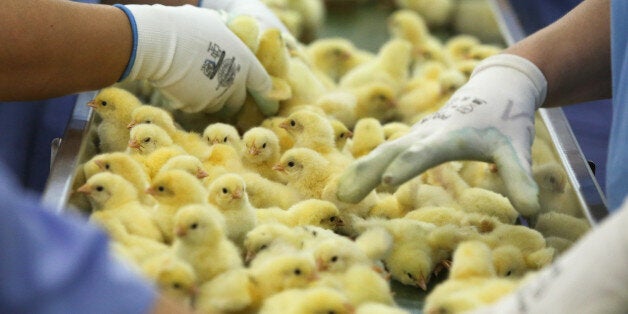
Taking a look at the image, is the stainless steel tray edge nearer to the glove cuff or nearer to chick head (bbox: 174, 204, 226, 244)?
the glove cuff

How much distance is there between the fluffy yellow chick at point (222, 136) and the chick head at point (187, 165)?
179 millimetres

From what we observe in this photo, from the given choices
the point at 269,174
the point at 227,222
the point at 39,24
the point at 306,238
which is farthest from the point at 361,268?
the point at 39,24

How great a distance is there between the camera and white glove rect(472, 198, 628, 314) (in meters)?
0.95

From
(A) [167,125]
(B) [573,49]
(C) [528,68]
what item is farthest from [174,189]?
(B) [573,49]

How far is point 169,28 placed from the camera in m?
1.80

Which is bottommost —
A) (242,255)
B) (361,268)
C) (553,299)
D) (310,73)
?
(310,73)

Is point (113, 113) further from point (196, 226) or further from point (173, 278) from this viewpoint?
point (173, 278)

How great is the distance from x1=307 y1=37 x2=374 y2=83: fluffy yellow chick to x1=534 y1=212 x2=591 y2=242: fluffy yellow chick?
1156 millimetres

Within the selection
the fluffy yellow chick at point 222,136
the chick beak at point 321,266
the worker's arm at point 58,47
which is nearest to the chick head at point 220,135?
the fluffy yellow chick at point 222,136

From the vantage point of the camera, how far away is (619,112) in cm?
149

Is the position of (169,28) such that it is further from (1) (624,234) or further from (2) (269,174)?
(1) (624,234)

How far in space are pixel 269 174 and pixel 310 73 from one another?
466 millimetres

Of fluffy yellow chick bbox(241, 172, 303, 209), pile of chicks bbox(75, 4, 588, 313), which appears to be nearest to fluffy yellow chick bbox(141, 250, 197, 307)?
pile of chicks bbox(75, 4, 588, 313)

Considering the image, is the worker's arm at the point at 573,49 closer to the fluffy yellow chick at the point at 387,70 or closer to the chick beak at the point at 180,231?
the fluffy yellow chick at the point at 387,70
